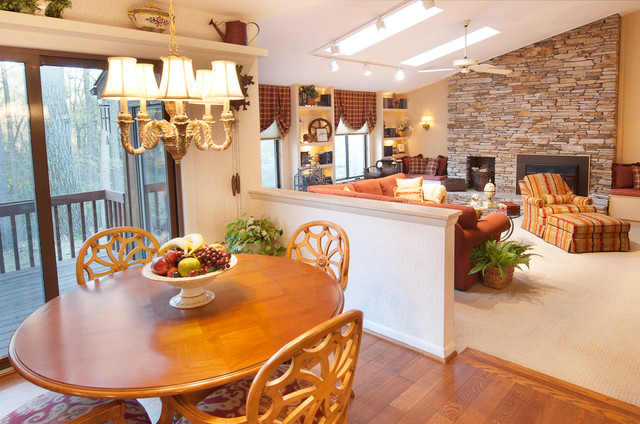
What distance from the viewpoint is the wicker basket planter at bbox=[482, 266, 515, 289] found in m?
4.33

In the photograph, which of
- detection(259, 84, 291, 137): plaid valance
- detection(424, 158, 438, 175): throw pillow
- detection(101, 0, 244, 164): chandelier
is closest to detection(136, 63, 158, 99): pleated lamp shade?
detection(101, 0, 244, 164): chandelier

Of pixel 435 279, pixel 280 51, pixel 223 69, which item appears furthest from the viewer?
pixel 280 51

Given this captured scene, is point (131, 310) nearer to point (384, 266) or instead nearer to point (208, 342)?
point (208, 342)

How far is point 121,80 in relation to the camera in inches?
69.2

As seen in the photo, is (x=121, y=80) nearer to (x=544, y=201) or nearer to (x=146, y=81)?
(x=146, y=81)

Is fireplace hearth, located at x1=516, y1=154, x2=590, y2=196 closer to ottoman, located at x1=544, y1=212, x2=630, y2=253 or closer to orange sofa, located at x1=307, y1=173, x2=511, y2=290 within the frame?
ottoman, located at x1=544, y1=212, x2=630, y2=253

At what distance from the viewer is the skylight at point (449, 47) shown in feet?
24.2

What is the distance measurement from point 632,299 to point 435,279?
248cm

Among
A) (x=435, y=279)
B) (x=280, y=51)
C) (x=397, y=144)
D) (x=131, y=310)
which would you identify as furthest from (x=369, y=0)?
(x=397, y=144)

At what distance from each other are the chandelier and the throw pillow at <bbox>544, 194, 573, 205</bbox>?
5.60 meters

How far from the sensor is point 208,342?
60.7 inches

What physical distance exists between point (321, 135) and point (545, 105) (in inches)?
164

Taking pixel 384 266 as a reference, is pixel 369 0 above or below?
above

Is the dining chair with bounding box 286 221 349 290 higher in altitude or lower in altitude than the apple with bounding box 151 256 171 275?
lower
